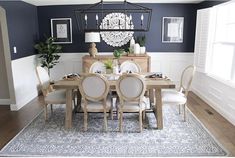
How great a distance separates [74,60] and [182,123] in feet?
11.1

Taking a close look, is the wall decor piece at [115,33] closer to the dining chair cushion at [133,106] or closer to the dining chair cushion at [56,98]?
the dining chair cushion at [56,98]

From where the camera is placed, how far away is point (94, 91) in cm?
304

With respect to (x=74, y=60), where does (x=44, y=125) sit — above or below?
below

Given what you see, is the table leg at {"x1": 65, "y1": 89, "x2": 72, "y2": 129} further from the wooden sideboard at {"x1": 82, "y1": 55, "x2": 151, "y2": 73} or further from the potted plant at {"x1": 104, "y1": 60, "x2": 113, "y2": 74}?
the wooden sideboard at {"x1": 82, "y1": 55, "x2": 151, "y2": 73}

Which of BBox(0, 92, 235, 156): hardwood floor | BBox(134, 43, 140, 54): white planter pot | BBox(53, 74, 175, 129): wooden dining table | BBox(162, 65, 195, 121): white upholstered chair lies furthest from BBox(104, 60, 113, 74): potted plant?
BBox(0, 92, 235, 156): hardwood floor

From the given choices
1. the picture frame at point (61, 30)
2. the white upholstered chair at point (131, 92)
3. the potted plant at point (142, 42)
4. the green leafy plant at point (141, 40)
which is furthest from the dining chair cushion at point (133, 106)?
the picture frame at point (61, 30)

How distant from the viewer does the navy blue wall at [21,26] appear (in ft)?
13.3

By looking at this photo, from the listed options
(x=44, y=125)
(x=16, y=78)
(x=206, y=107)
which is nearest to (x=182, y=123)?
(x=206, y=107)

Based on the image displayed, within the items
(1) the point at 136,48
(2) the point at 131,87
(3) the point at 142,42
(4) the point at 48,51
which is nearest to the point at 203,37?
(3) the point at 142,42

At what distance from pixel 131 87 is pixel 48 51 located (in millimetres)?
2994

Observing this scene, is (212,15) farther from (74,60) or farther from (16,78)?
(16,78)

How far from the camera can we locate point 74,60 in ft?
18.6

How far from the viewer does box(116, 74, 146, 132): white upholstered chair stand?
115 inches

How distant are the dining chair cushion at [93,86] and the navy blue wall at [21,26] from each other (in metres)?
2.03
